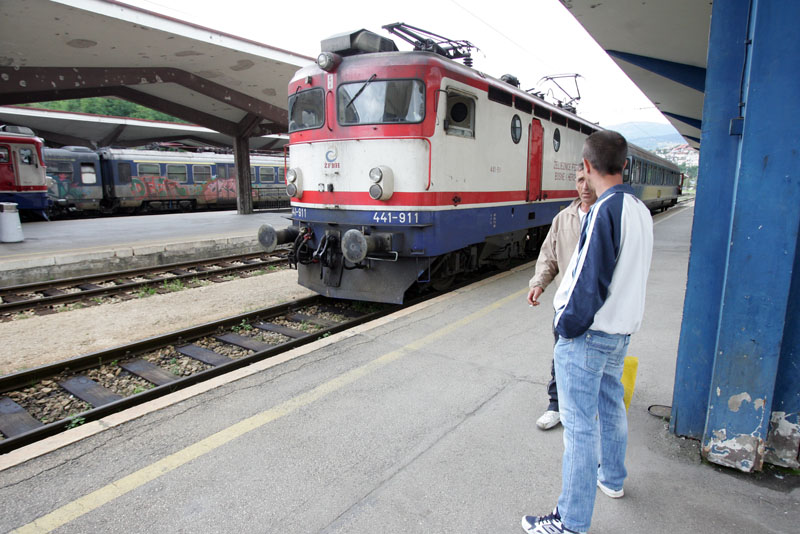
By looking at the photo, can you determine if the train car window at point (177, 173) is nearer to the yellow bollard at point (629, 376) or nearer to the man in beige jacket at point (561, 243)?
the man in beige jacket at point (561, 243)

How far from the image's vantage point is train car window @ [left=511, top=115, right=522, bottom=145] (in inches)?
320

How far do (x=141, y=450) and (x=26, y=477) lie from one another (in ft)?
2.00

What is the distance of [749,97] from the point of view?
2.56 meters

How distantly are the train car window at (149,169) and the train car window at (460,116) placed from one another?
21202 mm

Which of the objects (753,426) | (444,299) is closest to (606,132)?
(753,426)

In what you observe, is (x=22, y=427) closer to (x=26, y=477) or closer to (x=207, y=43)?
(x=26, y=477)

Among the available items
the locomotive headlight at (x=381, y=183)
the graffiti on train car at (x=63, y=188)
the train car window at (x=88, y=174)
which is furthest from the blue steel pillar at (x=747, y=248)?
the train car window at (x=88, y=174)

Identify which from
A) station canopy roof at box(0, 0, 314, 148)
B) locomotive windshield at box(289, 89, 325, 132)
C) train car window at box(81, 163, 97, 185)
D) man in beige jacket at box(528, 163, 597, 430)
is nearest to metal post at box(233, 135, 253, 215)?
station canopy roof at box(0, 0, 314, 148)

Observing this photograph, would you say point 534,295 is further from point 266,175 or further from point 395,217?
point 266,175

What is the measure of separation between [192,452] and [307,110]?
5189 millimetres

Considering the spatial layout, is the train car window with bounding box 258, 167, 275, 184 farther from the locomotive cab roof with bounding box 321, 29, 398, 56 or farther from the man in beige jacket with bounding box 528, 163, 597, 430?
the man in beige jacket with bounding box 528, 163, 597, 430

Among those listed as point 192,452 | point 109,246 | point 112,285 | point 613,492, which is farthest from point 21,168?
point 613,492

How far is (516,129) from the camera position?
8.26 meters

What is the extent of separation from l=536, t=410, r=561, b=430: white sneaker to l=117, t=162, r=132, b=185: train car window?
80.2 ft
